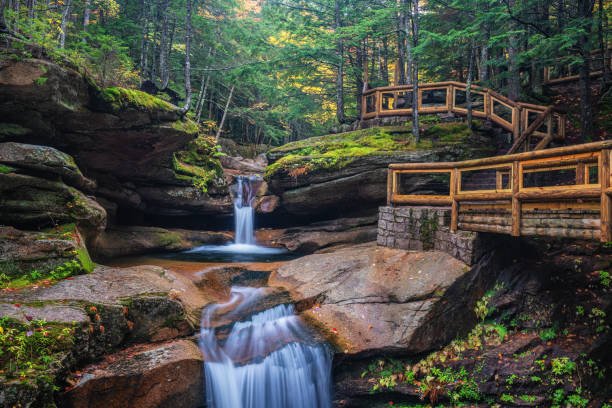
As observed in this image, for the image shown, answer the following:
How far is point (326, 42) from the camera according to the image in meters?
14.9

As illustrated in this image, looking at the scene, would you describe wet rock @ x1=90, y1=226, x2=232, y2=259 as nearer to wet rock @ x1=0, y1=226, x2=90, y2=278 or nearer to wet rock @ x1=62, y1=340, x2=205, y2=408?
wet rock @ x1=0, y1=226, x2=90, y2=278

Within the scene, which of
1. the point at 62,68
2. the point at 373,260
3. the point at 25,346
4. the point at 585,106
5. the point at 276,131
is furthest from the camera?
the point at 276,131

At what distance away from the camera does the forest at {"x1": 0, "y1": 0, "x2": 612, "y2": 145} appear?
32.0ft

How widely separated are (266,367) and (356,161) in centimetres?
739

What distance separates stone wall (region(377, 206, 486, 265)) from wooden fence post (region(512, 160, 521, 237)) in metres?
1.03

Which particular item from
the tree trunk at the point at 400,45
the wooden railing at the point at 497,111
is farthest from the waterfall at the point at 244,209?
the tree trunk at the point at 400,45

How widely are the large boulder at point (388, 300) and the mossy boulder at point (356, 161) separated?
390cm

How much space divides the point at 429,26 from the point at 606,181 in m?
13.1

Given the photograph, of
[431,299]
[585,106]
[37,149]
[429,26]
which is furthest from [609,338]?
[429,26]

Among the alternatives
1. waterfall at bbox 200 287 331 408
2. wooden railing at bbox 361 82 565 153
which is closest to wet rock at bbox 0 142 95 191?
waterfall at bbox 200 287 331 408

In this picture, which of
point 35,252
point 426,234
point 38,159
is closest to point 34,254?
point 35,252

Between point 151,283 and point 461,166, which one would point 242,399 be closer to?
point 151,283

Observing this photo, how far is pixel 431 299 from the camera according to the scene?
624 centimetres

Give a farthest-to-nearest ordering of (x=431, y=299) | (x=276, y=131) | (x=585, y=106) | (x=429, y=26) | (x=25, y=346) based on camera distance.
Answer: (x=276, y=131) → (x=429, y=26) → (x=585, y=106) → (x=431, y=299) → (x=25, y=346)
